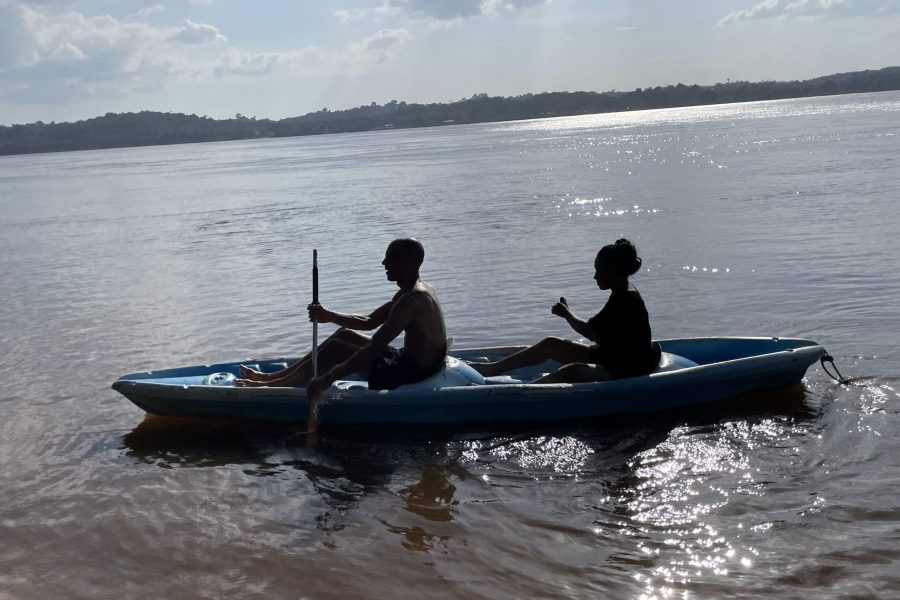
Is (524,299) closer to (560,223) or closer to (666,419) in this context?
(666,419)

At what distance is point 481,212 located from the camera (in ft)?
87.5

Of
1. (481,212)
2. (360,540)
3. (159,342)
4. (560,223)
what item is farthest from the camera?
(481,212)

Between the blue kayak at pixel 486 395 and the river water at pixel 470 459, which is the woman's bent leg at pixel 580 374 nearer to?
the blue kayak at pixel 486 395

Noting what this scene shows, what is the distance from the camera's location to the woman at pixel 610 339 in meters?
7.50

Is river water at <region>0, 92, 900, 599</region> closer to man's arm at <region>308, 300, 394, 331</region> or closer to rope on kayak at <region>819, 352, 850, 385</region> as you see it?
rope on kayak at <region>819, 352, 850, 385</region>

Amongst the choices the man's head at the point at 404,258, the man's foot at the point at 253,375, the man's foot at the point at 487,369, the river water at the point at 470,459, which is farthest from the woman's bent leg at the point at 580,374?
the man's foot at the point at 253,375

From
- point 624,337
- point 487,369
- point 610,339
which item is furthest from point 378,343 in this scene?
point 624,337

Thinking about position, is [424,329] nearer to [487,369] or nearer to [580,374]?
[487,369]

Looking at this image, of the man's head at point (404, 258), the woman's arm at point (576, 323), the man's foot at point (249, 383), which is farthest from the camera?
the man's foot at point (249, 383)

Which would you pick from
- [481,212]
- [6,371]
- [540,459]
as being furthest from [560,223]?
[540,459]

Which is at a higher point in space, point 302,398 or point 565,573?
point 302,398

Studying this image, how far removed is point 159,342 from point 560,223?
12905mm

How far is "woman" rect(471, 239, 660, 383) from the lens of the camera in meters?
7.50

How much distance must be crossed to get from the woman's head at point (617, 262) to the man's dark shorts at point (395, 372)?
1.68 meters
